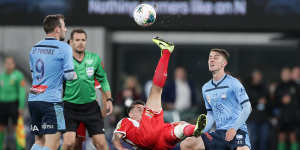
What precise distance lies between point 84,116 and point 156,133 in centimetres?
163

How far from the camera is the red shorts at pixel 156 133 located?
8.50 meters

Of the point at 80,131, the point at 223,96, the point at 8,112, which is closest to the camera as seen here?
the point at 223,96

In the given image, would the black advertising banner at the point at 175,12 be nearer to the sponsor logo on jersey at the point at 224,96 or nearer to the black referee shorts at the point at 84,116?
the black referee shorts at the point at 84,116

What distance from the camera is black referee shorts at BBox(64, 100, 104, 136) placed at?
384 inches

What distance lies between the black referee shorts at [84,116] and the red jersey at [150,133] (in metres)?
1.15

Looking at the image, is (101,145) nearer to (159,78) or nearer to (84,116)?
(84,116)

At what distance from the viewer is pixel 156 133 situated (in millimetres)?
8547

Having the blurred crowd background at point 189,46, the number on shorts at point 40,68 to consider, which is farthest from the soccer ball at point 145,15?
the blurred crowd background at point 189,46

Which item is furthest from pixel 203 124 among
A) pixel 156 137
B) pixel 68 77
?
pixel 68 77

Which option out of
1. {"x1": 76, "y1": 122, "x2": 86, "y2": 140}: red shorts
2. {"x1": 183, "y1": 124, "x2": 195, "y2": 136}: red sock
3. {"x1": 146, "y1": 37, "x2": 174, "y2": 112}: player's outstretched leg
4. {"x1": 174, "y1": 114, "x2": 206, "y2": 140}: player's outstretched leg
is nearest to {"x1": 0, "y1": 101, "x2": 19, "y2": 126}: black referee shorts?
{"x1": 76, "y1": 122, "x2": 86, "y2": 140}: red shorts

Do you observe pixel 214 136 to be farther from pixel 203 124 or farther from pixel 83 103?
pixel 83 103

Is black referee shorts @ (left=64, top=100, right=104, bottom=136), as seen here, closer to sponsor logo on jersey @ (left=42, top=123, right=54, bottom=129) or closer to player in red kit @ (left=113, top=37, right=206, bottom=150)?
player in red kit @ (left=113, top=37, right=206, bottom=150)

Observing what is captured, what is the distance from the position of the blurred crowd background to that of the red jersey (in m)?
4.19

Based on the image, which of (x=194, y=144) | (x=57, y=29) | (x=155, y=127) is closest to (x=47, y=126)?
(x=57, y=29)
